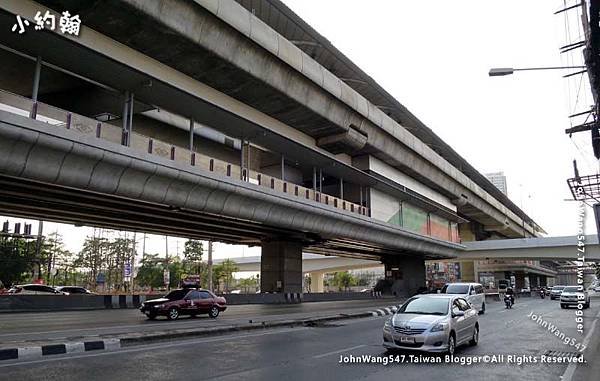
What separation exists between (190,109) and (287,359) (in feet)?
56.0

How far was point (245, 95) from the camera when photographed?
2556 cm

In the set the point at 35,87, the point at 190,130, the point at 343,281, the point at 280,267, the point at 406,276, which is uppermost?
the point at 190,130

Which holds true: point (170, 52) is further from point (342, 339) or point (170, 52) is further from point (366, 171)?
point (366, 171)

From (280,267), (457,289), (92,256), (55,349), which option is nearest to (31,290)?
(280,267)

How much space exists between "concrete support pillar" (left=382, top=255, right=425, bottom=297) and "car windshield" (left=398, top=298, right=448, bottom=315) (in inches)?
1867

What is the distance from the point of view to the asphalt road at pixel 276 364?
8562 millimetres

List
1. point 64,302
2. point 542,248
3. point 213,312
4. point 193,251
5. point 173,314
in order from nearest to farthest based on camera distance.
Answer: point 173,314 < point 213,312 < point 64,302 < point 542,248 < point 193,251

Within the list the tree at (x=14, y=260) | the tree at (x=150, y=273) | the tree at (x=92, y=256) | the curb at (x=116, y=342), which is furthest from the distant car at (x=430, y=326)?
the tree at (x=150, y=273)

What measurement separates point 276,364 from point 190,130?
1759cm

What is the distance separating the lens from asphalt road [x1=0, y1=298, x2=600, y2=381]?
8.56m

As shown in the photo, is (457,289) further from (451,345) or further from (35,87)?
(35,87)

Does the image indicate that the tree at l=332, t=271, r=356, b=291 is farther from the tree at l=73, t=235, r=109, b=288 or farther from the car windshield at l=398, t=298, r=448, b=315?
the car windshield at l=398, t=298, r=448, b=315

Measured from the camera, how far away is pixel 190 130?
985 inches

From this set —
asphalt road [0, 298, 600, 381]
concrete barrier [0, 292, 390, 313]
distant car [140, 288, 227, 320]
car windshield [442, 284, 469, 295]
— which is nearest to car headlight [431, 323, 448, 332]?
asphalt road [0, 298, 600, 381]
